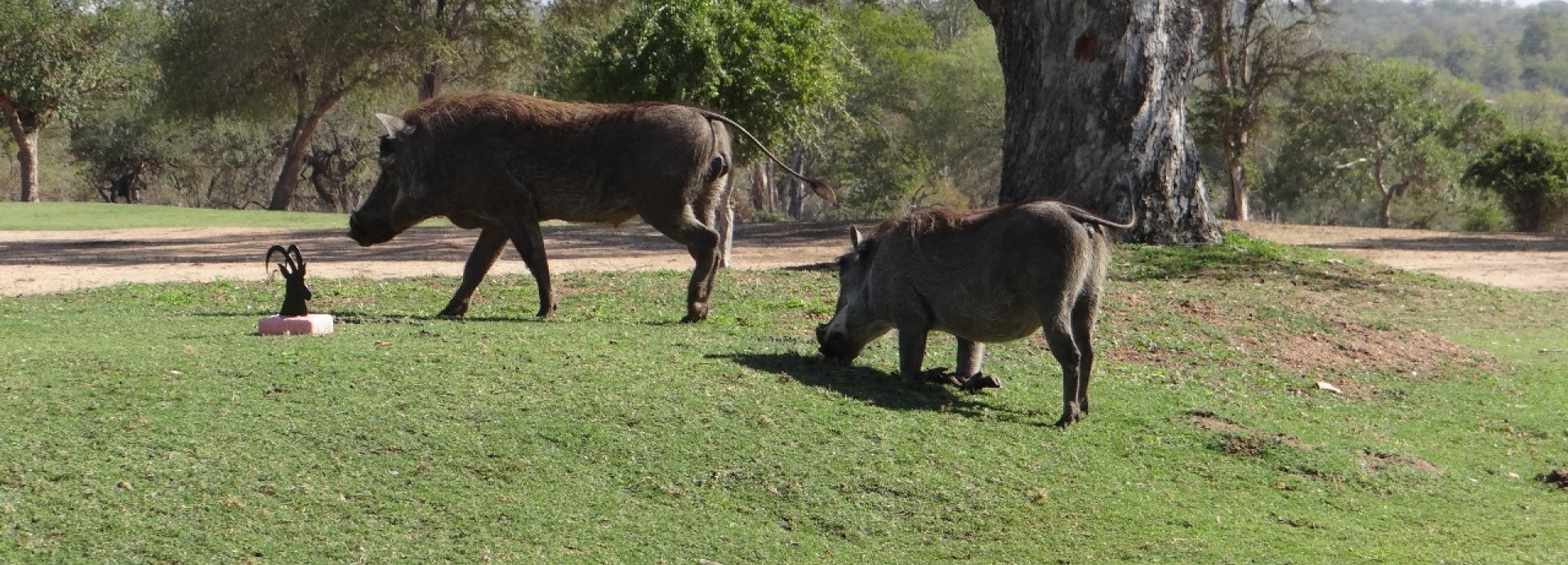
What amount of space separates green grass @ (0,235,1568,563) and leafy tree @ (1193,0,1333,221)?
25.4 metres

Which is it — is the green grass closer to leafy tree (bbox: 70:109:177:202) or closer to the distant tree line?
the distant tree line

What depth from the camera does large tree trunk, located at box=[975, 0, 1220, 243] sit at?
1702cm

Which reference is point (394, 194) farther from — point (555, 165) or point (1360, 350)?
point (1360, 350)

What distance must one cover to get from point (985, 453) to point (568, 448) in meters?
2.20

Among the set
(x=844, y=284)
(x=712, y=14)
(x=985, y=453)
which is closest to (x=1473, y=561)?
(x=985, y=453)

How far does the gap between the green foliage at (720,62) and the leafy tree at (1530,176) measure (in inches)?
714

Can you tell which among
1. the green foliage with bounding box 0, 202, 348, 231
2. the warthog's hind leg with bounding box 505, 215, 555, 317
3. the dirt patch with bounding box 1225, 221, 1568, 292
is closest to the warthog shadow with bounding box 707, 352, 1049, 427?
the warthog's hind leg with bounding box 505, 215, 555, 317

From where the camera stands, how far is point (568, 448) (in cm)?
730

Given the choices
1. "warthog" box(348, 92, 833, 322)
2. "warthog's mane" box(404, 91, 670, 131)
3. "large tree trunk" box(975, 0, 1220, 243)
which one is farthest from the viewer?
"large tree trunk" box(975, 0, 1220, 243)

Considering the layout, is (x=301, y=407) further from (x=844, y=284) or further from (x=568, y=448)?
(x=844, y=284)

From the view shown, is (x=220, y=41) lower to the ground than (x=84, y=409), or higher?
higher

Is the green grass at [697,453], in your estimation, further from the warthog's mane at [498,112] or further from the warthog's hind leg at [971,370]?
the warthog's mane at [498,112]

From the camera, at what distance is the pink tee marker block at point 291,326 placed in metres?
9.50

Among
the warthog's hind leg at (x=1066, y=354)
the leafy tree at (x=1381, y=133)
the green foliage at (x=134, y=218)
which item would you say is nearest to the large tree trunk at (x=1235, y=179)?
the leafy tree at (x=1381, y=133)
